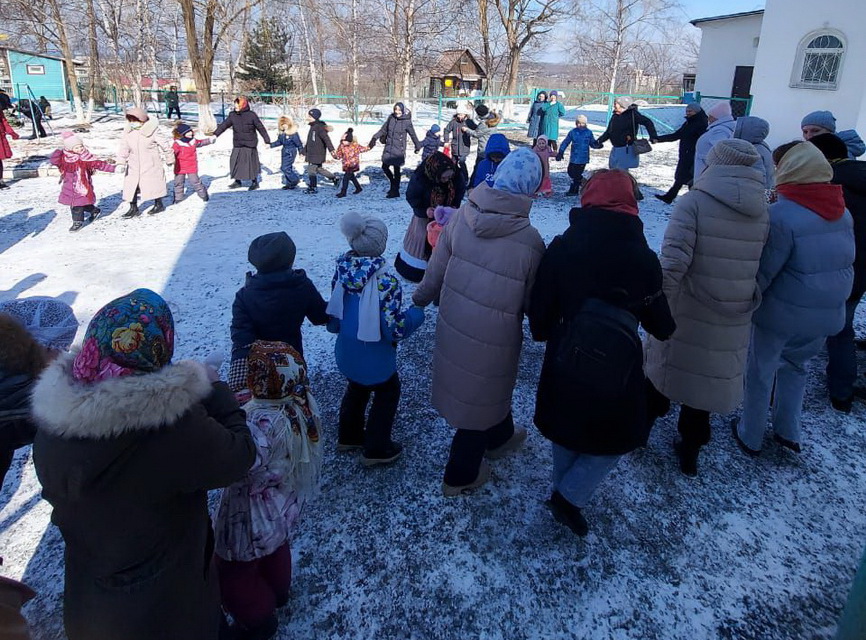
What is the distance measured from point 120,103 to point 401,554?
30.7 meters

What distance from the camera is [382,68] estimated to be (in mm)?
31469

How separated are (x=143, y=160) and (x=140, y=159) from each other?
0.04m

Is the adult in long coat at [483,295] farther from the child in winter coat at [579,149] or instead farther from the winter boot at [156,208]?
the child in winter coat at [579,149]

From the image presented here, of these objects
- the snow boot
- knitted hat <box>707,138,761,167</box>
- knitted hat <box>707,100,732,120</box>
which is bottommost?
the snow boot

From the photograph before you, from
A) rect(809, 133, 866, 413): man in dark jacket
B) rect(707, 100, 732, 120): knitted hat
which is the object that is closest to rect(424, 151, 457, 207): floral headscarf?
rect(809, 133, 866, 413): man in dark jacket

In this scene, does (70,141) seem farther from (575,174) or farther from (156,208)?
(575,174)

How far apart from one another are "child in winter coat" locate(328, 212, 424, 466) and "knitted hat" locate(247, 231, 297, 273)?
252 mm

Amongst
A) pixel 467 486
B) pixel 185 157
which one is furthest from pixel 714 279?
pixel 185 157

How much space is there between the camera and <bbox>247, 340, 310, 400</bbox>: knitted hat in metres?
1.77

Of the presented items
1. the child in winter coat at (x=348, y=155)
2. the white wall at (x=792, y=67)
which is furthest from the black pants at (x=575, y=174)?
the white wall at (x=792, y=67)

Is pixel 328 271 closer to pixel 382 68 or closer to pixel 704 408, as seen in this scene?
pixel 704 408

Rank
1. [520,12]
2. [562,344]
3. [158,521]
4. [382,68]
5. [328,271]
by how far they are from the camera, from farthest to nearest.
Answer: [382,68] < [520,12] < [328,271] < [562,344] < [158,521]

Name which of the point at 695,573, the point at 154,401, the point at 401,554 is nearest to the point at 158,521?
the point at 154,401

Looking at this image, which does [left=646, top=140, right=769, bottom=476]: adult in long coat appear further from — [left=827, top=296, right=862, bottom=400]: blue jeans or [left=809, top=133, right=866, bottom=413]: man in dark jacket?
[left=827, top=296, right=862, bottom=400]: blue jeans
